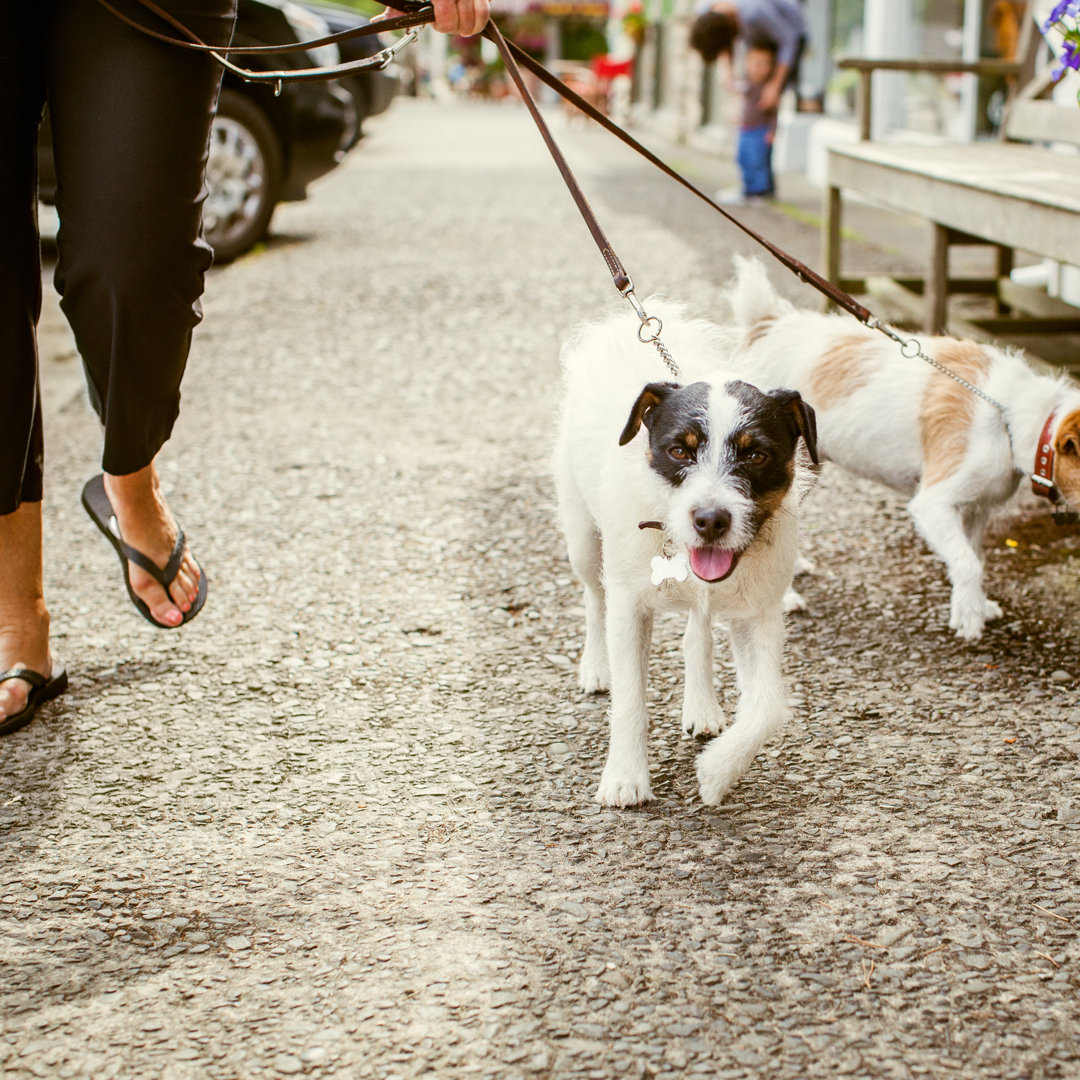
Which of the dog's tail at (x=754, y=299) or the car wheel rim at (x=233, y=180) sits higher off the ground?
the car wheel rim at (x=233, y=180)

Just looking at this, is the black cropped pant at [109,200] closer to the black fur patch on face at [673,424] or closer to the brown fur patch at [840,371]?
the black fur patch on face at [673,424]

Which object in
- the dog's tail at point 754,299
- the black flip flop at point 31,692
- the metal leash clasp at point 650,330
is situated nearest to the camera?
the metal leash clasp at point 650,330

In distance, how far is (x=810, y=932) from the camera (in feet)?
7.13

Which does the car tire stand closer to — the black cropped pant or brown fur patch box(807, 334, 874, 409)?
brown fur patch box(807, 334, 874, 409)

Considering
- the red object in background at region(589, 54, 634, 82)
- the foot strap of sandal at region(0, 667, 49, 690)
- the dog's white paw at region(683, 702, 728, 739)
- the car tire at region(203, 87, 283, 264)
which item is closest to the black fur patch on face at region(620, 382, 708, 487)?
the dog's white paw at region(683, 702, 728, 739)

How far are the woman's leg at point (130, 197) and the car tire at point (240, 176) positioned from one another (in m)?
5.72

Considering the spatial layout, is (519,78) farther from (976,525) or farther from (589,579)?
(976,525)

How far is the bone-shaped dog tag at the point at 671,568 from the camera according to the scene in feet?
7.92

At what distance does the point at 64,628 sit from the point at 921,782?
2.22 m

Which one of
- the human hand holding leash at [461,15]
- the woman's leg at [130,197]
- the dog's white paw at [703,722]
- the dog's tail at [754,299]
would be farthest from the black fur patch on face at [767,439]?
the dog's tail at [754,299]

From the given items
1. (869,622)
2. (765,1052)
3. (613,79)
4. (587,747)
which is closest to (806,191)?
(869,622)

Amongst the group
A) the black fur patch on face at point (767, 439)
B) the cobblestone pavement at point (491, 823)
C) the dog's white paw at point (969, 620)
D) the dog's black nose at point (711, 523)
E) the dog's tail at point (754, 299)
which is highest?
the dog's tail at point (754, 299)

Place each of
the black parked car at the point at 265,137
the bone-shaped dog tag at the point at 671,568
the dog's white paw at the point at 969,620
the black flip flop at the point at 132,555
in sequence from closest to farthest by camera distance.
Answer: the bone-shaped dog tag at the point at 671,568, the black flip flop at the point at 132,555, the dog's white paw at the point at 969,620, the black parked car at the point at 265,137

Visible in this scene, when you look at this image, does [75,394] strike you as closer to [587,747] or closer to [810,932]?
[587,747]
